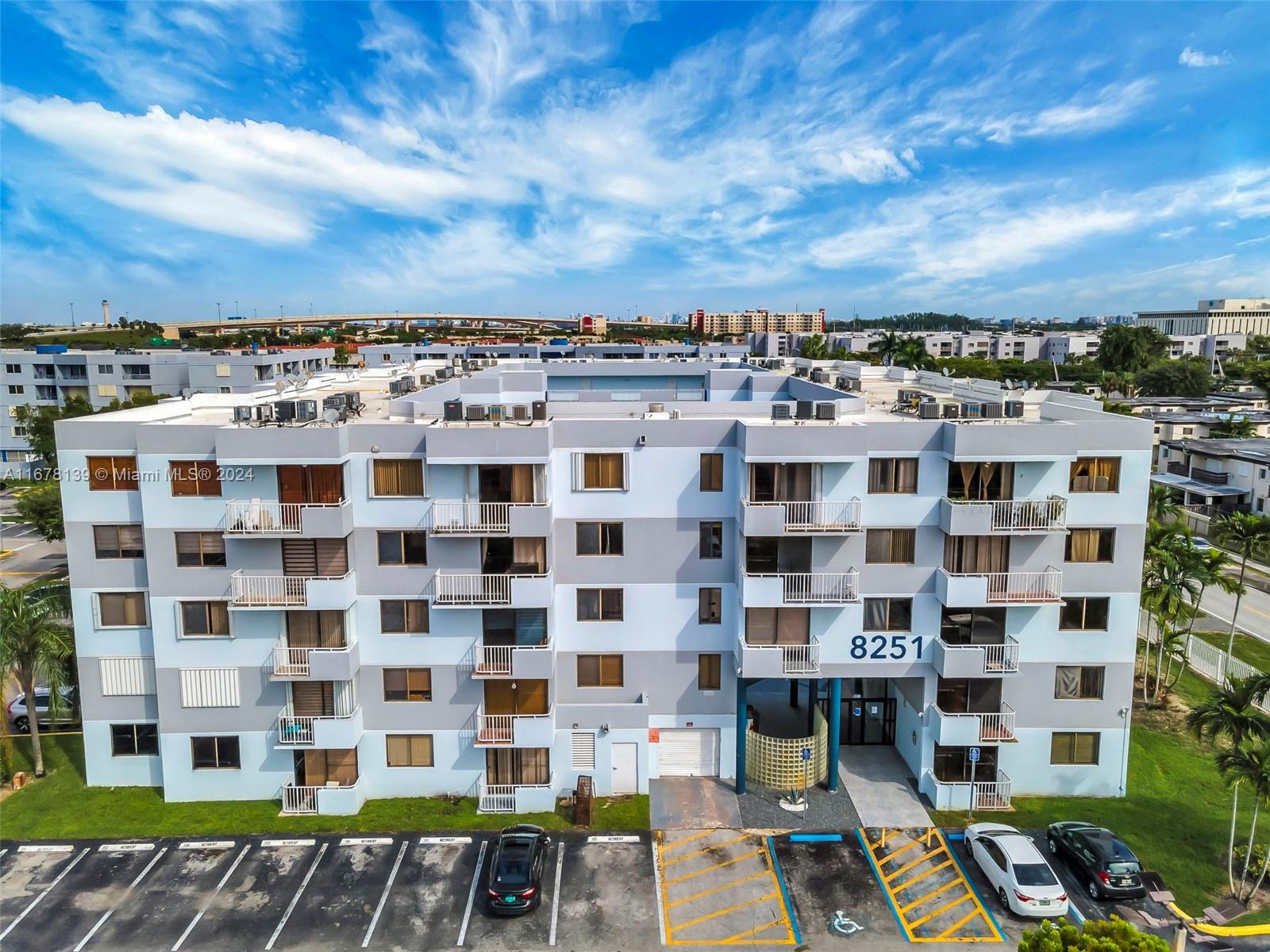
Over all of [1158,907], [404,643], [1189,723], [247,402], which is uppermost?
[247,402]

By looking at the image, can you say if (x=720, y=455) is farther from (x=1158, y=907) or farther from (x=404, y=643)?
(x=1158, y=907)

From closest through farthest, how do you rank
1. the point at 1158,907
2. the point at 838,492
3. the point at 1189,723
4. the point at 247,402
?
the point at 1158,907
the point at 1189,723
the point at 838,492
the point at 247,402

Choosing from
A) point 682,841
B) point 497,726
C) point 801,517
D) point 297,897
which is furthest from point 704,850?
point 297,897

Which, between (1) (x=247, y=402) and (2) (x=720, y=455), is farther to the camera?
(1) (x=247, y=402)

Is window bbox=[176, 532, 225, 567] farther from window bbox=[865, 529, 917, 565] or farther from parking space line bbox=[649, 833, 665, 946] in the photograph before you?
window bbox=[865, 529, 917, 565]

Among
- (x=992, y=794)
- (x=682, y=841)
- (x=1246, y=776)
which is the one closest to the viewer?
(x=1246, y=776)

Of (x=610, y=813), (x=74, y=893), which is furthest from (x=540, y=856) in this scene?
(x=74, y=893)

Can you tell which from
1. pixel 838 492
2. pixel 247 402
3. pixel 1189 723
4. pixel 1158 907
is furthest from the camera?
pixel 247 402

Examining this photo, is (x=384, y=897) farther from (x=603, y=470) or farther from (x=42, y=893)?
(x=603, y=470)
